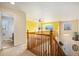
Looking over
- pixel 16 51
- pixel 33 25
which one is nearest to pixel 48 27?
pixel 33 25

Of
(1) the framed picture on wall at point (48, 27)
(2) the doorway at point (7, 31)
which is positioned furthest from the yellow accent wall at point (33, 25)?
(2) the doorway at point (7, 31)

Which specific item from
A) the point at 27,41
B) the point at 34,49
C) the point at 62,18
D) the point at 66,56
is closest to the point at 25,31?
the point at 27,41

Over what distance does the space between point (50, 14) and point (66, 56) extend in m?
0.69

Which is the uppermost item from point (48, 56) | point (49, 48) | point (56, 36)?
point (56, 36)

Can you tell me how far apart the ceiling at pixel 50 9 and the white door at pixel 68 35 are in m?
0.10

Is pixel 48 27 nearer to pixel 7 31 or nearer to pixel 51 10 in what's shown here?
pixel 51 10

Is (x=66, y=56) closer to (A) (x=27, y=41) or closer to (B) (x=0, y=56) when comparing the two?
(A) (x=27, y=41)

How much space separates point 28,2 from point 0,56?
3.07 feet

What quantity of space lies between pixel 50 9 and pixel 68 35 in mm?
481

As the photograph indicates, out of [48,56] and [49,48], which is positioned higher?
[49,48]

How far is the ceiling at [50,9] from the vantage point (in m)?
1.98

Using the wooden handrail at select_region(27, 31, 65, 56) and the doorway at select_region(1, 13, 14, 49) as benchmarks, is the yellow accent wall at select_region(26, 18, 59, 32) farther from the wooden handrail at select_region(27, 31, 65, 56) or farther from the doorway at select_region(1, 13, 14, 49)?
the doorway at select_region(1, 13, 14, 49)

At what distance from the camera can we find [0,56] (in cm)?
204

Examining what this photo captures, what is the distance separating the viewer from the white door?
1989 mm
